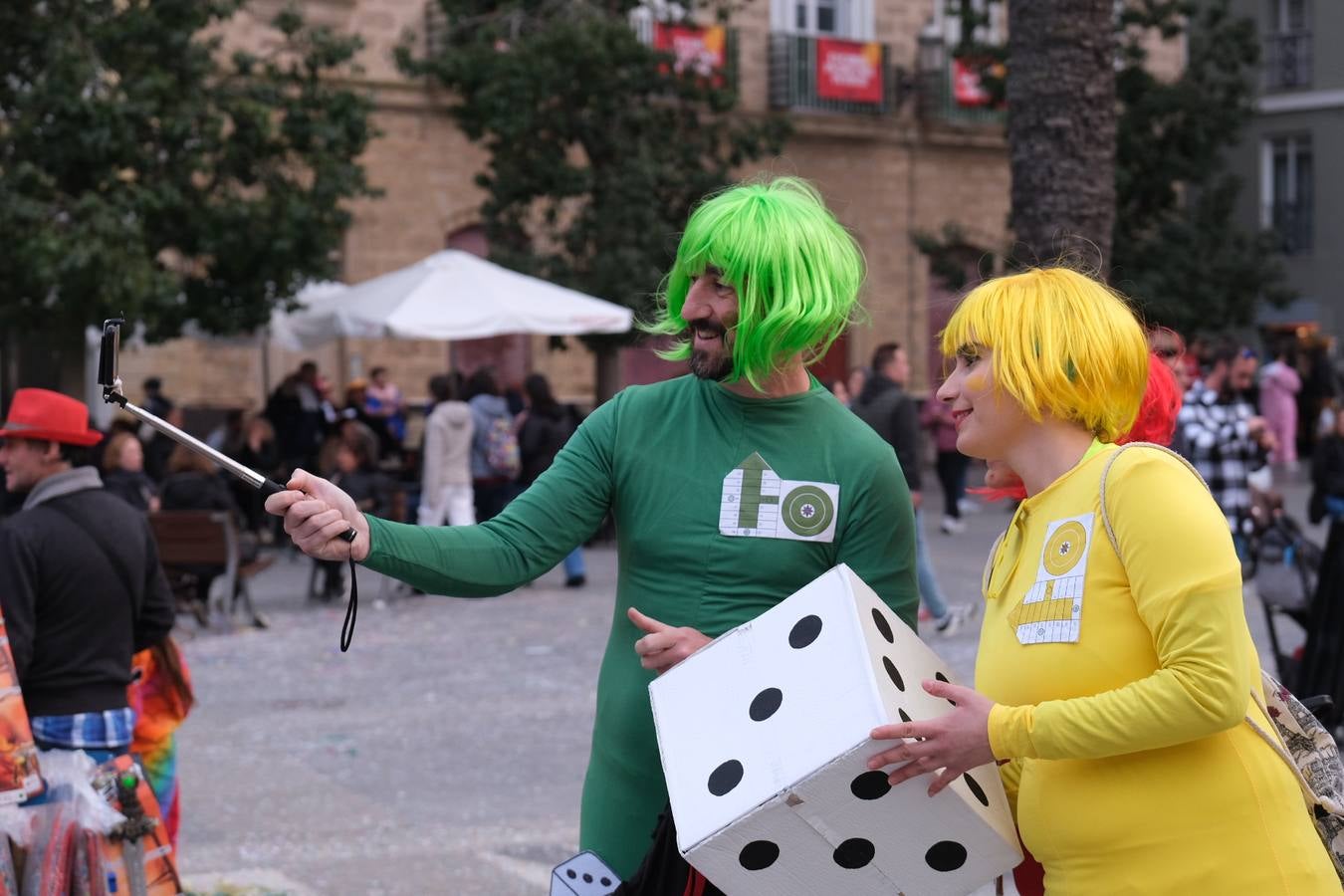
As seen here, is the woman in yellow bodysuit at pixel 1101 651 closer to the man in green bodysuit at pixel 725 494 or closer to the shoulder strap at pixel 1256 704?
the shoulder strap at pixel 1256 704

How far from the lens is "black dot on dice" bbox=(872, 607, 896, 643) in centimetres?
262

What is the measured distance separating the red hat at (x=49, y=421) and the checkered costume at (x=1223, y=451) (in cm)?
630

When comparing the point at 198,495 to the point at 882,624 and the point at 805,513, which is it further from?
the point at 882,624

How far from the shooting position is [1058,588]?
2605 millimetres

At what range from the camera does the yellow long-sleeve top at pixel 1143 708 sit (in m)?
2.41

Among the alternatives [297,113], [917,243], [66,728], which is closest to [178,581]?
[297,113]

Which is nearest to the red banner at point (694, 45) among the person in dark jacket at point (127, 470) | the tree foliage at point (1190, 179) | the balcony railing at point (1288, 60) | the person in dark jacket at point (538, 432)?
the tree foliage at point (1190, 179)

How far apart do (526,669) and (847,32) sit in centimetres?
1940

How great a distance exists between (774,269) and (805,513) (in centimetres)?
42

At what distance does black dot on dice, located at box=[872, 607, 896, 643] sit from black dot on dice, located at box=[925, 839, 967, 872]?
294mm

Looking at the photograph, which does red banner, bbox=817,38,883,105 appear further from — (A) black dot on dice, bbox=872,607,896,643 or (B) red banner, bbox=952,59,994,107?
(A) black dot on dice, bbox=872,607,896,643

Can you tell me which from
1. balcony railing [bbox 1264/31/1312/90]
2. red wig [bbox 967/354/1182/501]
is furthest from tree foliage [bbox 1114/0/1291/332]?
red wig [bbox 967/354/1182/501]

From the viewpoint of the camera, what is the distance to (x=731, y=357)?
3.17 m

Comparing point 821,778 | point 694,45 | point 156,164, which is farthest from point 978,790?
point 694,45
